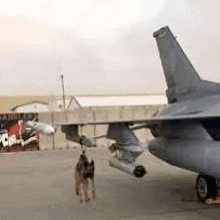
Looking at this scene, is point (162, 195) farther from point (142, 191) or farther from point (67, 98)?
point (67, 98)

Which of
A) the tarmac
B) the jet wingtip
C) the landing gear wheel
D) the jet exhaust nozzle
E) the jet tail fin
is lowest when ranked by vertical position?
the tarmac

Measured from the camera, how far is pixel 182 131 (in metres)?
8.50

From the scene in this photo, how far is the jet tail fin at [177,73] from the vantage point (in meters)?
Result: 9.71

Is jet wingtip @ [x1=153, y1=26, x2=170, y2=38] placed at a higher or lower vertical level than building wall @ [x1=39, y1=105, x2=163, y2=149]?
higher

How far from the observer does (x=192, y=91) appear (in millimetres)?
9867

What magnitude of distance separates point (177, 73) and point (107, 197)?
4.14 metres

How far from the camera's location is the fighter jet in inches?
298

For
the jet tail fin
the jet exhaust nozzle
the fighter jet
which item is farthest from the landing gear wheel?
the jet tail fin

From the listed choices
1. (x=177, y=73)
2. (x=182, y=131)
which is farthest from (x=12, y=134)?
(x=182, y=131)

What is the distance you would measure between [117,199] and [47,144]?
54.3 ft

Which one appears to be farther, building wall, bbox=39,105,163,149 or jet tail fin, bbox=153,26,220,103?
building wall, bbox=39,105,163,149

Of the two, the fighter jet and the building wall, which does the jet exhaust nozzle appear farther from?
the building wall

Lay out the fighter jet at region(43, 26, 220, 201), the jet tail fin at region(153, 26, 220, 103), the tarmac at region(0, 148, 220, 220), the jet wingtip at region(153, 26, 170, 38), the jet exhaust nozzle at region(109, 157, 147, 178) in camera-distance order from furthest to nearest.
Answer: the jet wingtip at region(153, 26, 170, 38) < the jet tail fin at region(153, 26, 220, 103) < the jet exhaust nozzle at region(109, 157, 147, 178) < the tarmac at region(0, 148, 220, 220) < the fighter jet at region(43, 26, 220, 201)

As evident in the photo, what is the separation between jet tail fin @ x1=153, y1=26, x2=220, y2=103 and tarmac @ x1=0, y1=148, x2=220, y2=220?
2810 mm
